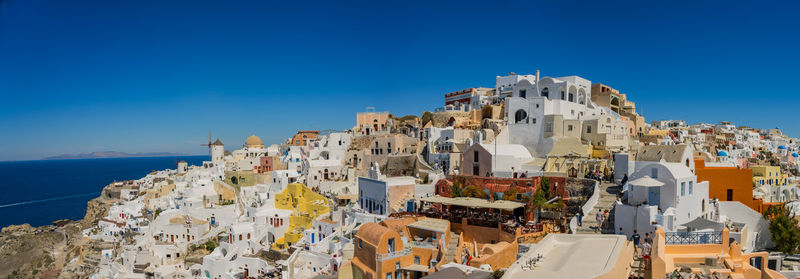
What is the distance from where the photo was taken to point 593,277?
8.89m

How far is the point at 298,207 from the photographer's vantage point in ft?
112

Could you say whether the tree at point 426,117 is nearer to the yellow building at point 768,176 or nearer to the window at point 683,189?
the yellow building at point 768,176

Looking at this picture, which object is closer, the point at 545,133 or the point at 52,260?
the point at 545,133

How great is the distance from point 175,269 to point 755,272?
32.7m

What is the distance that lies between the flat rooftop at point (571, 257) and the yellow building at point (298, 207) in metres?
21.6

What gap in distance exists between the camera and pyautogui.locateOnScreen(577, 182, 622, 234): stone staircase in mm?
18734

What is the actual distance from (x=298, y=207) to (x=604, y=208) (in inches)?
861

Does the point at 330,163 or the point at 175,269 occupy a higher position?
the point at 330,163

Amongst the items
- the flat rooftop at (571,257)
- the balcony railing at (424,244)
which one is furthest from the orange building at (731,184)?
the balcony railing at (424,244)

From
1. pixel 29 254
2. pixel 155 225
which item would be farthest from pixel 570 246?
→ pixel 29 254

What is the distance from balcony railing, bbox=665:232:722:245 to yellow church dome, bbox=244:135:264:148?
2511 inches

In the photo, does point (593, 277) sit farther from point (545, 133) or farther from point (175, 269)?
point (175, 269)

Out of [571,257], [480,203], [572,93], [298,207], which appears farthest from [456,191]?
[572,93]

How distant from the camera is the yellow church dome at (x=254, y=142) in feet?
228
